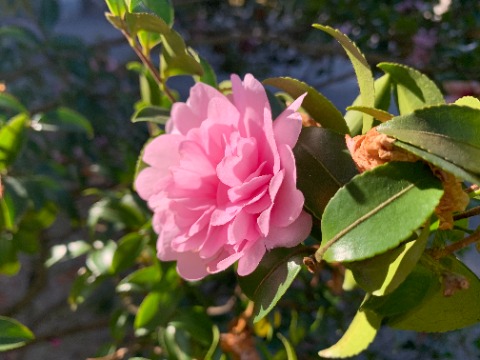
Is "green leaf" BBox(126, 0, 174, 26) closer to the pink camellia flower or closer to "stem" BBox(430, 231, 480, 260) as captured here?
the pink camellia flower

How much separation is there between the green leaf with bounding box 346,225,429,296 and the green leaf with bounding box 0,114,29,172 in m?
0.58

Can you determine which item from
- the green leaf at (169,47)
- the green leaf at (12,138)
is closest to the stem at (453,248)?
the green leaf at (169,47)

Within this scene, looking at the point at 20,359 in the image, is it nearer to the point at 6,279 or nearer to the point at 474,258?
the point at 6,279

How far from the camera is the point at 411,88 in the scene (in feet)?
1.47

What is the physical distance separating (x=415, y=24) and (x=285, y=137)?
0.90m

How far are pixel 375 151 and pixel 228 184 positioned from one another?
0.10 m

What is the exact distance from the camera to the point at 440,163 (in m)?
0.29

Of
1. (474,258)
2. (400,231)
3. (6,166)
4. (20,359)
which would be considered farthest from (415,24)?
(20,359)

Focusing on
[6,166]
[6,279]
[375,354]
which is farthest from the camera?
[6,279]

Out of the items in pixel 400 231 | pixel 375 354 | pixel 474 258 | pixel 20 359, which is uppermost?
pixel 400 231

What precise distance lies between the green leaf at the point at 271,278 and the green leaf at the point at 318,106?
100 millimetres

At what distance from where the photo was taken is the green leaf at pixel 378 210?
12.2 inches

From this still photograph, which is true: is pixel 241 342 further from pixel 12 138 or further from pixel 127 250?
pixel 12 138

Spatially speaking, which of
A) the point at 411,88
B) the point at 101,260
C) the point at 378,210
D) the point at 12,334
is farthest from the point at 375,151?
the point at 101,260
